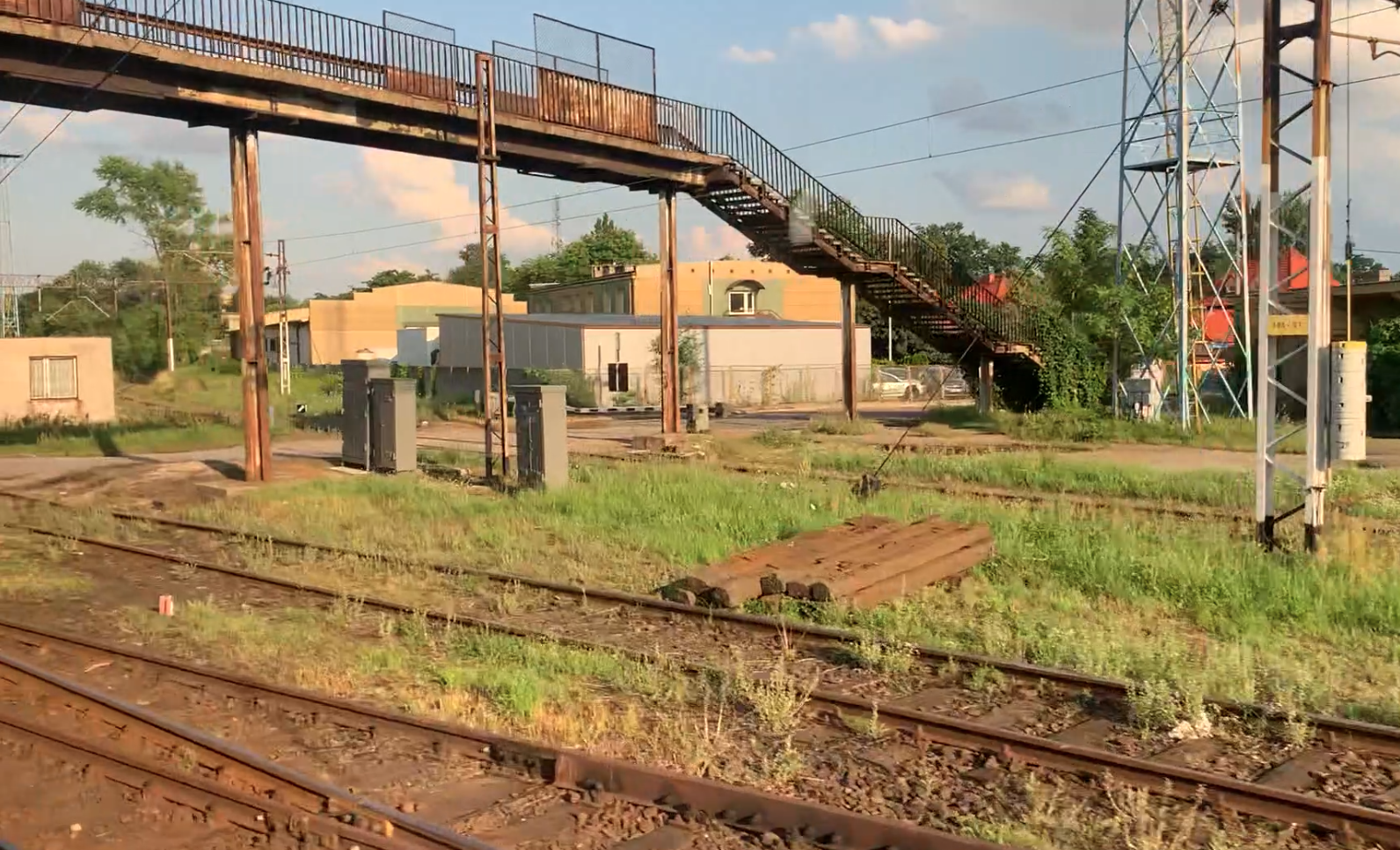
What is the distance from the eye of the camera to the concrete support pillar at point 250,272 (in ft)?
62.8

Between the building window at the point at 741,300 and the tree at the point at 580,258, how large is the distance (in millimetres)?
35786

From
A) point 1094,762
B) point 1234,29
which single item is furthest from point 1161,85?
point 1094,762

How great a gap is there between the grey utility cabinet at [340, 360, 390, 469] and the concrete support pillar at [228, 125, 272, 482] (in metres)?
2.44

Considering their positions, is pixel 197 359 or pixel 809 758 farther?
pixel 197 359

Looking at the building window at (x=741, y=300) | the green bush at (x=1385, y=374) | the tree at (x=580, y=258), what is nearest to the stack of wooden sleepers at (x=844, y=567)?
the green bush at (x=1385, y=374)

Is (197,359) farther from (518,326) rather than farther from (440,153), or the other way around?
(440,153)

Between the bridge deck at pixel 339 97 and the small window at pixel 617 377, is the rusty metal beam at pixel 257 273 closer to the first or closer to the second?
the bridge deck at pixel 339 97

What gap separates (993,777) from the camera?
6.27 m

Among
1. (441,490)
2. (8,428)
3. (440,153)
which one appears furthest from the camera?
(8,428)

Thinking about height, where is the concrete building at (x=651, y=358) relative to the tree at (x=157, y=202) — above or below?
below

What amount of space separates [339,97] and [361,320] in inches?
2843

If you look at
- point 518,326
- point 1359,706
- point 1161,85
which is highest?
point 1161,85

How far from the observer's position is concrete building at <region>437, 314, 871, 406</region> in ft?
158

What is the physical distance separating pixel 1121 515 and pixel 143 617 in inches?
460
